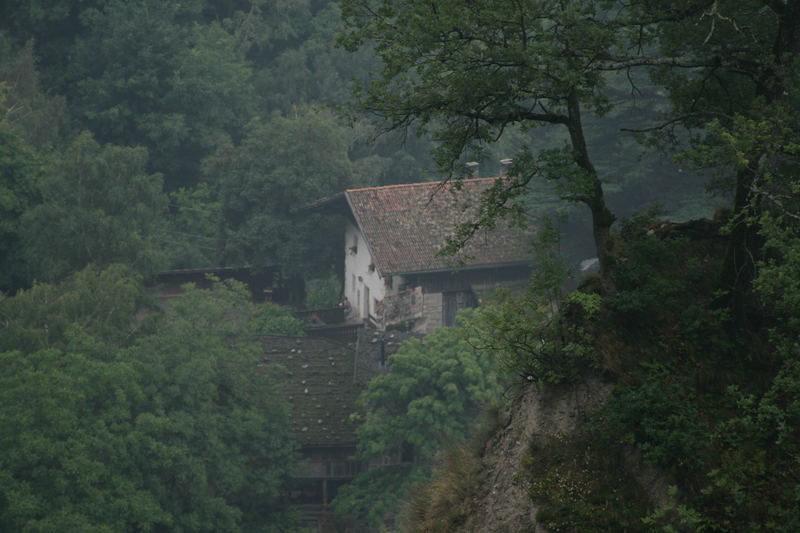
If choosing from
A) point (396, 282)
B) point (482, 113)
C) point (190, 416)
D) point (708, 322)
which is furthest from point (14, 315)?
point (708, 322)

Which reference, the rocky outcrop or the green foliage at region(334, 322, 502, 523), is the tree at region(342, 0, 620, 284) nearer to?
the rocky outcrop

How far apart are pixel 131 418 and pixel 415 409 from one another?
8354 millimetres

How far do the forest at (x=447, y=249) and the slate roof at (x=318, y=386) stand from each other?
1.25 metres

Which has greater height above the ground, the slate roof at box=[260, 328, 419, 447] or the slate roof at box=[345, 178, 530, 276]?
the slate roof at box=[345, 178, 530, 276]

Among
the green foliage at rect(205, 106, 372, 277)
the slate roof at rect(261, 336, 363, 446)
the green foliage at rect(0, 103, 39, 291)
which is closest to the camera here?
the slate roof at rect(261, 336, 363, 446)

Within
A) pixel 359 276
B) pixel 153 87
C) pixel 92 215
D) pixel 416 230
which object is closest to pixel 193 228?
pixel 153 87

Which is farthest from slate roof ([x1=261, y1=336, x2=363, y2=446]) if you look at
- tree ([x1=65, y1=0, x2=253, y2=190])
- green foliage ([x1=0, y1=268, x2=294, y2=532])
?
tree ([x1=65, y1=0, x2=253, y2=190])

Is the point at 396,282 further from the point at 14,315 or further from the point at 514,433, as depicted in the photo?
the point at 514,433

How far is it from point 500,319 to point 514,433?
4.85ft

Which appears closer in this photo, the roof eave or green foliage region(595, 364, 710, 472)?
green foliage region(595, 364, 710, 472)

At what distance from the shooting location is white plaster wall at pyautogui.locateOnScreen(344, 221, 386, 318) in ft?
139

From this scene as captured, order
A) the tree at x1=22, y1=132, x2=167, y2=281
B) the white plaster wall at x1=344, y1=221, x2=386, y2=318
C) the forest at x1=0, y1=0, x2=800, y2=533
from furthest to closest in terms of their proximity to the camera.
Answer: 1. the white plaster wall at x1=344, y1=221, x2=386, y2=318
2. the tree at x1=22, y1=132, x2=167, y2=281
3. the forest at x1=0, y1=0, x2=800, y2=533

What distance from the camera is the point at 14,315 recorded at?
29.4 metres

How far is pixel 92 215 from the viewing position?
3684 cm
